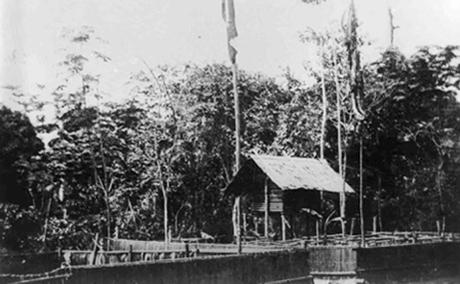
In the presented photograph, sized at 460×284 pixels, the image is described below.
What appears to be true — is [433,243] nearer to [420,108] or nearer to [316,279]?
[316,279]

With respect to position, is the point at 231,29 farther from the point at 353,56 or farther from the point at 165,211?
the point at 165,211

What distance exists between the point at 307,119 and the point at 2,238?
18.1m

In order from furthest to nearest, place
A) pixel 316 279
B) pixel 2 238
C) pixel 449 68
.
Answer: pixel 449 68 < pixel 2 238 < pixel 316 279

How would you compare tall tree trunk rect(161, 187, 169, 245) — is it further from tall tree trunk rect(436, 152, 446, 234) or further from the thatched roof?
tall tree trunk rect(436, 152, 446, 234)

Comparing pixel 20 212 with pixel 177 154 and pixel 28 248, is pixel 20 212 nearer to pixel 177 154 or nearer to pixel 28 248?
pixel 28 248

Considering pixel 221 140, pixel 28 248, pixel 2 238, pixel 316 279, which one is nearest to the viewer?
pixel 316 279

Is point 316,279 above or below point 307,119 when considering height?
below

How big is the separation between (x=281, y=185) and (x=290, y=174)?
132cm

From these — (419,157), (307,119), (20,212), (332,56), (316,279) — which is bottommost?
(316,279)

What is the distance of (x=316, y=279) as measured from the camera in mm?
19344

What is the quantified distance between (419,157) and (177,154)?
13119 millimetres

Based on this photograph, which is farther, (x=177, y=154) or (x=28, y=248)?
(x=177, y=154)

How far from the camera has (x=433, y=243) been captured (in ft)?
78.4

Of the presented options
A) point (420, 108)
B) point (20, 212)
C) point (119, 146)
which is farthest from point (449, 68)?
point (20, 212)
